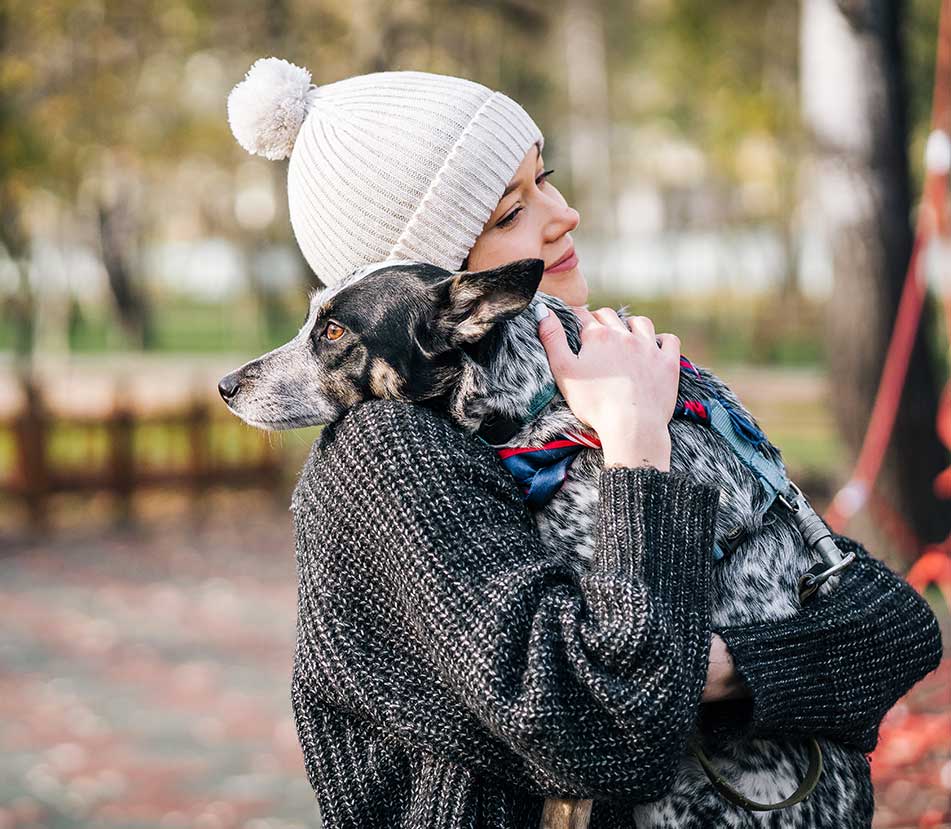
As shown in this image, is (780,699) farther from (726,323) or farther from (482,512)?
(726,323)

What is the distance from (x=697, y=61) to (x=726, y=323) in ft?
55.2

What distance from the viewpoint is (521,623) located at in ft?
5.99

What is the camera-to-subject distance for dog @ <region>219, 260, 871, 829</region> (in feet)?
6.94

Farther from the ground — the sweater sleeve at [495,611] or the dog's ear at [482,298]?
the dog's ear at [482,298]

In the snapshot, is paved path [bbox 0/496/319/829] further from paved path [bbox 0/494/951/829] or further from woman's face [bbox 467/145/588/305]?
woman's face [bbox 467/145/588/305]

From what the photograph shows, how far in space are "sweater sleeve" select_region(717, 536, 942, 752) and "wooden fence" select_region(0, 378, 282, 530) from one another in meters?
12.1

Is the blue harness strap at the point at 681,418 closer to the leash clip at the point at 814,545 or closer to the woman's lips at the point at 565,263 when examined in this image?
the leash clip at the point at 814,545

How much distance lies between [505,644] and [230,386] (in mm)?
948

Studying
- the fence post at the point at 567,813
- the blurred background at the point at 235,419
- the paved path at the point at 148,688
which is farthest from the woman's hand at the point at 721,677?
the paved path at the point at 148,688

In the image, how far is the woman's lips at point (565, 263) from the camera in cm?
259

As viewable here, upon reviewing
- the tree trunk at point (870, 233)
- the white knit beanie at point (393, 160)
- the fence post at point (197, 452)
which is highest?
the white knit beanie at point (393, 160)

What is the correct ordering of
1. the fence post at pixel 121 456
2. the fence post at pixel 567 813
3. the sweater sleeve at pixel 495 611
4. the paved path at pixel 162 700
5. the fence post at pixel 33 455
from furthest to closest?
the fence post at pixel 121 456 → the fence post at pixel 33 455 → the paved path at pixel 162 700 → the fence post at pixel 567 813 → the sweater sleeve at pixel 495 611

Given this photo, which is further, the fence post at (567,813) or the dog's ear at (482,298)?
the dog's ear at (482,298)

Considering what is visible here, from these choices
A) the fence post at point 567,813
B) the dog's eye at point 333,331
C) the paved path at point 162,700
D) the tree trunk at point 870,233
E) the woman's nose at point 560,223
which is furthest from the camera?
the tree trunk at point 870,233
